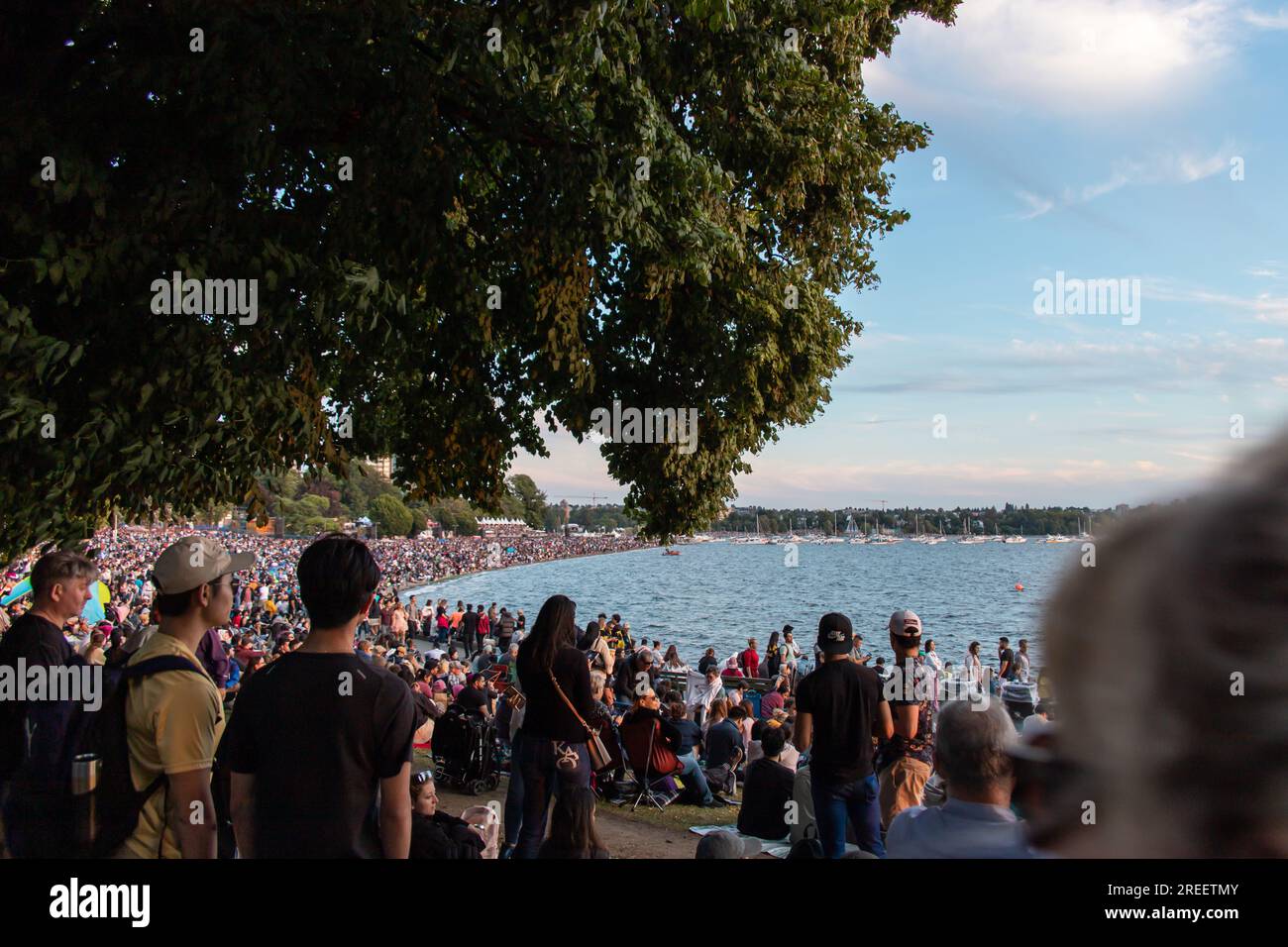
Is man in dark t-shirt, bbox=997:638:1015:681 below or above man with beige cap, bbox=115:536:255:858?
below

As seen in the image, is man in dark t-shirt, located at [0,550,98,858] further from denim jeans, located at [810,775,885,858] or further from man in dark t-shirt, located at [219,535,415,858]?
denim jeans, located at [810,775,885,858]

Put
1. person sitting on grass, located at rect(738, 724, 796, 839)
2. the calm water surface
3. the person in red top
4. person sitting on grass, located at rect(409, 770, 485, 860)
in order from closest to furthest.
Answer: person sitting on grass, located at rect(409, 770, 485, 860)
person sitting on grass, located at rect(738, 724, 796, 839)
the person in red top
the calm water surface

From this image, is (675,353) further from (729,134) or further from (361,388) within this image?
(361,388)

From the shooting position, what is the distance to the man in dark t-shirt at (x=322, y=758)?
3.40m

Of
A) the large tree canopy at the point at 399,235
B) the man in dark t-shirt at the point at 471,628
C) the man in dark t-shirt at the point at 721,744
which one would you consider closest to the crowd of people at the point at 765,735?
the man in dark t-shirt at the point at 721,744

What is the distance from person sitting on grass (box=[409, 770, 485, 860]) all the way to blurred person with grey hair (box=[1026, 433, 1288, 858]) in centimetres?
505

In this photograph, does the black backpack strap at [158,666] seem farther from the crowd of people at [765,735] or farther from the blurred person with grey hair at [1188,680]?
the blurred person with grey hair at [1188,680]

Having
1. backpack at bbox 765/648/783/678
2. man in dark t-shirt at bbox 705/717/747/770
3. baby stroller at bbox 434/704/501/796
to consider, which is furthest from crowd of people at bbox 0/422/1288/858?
backpack at bbox 765/648/783/678

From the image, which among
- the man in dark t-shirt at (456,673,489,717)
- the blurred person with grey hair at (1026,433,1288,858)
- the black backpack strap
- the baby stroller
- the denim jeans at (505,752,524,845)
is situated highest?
the blurred person with grey hair at (1026,433,1288,858)

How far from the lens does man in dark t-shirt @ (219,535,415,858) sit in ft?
11.2

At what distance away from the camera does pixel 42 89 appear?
8102 mm
